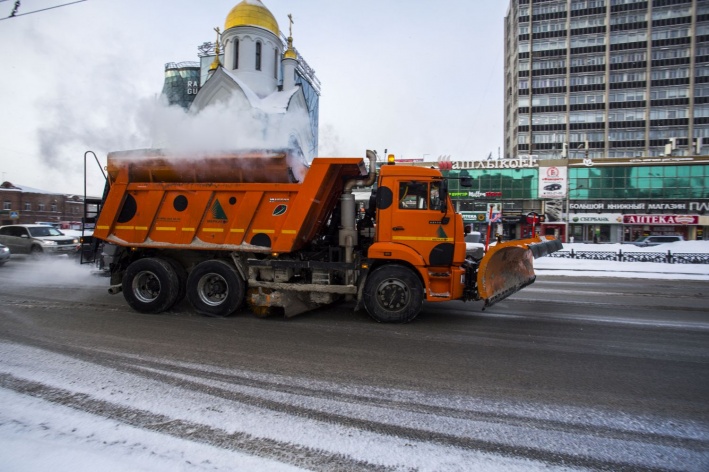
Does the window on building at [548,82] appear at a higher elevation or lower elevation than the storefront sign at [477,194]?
higher

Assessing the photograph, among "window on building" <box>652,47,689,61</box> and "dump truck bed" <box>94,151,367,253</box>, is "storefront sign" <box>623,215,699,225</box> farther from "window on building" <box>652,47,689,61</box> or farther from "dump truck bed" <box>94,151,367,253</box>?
"dump truck bed" <box>94,151,367,253</box>

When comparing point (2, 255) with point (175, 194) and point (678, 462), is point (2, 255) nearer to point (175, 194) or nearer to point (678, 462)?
point (175, 194)

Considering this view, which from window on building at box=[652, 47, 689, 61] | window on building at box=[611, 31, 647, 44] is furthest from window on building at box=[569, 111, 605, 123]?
window on building at box=[611, 31, 647, 44]

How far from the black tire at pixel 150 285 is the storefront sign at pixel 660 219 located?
181 ft

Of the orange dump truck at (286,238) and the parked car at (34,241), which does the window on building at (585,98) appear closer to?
the orange dump truck at (286,238)

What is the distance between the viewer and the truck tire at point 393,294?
6.56 m

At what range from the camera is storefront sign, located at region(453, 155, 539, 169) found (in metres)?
50.7

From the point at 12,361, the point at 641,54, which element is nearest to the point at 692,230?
the point at 641,54

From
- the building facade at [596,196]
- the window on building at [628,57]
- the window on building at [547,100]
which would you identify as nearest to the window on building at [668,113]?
the window on building at [628,57]

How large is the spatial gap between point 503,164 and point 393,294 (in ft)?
163

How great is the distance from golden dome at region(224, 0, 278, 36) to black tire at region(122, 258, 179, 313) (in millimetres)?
28831

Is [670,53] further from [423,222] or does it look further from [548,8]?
[423,222]

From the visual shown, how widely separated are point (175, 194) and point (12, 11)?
19.3ft

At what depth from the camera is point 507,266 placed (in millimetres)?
7309
